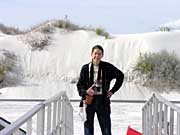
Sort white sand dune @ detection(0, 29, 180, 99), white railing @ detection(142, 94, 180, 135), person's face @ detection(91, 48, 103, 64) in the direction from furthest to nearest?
white sand dune @ detection(0, 29, 180, 99)
person's face @ detection(91, 48, 103, 64)
white railing @ detection(142, 94, 180, 135)

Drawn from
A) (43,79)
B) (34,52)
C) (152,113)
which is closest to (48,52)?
(34,52)

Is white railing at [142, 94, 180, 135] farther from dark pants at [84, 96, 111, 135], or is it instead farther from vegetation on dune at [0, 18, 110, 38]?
vegetation on dune at [0, 18, 110, 38]

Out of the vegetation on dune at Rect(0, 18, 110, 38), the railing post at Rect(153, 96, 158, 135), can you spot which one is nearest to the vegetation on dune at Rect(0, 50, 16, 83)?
the vegetation on dune at Rect(0, 18, 110, 38)

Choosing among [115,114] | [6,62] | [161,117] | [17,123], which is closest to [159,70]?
[6,62]

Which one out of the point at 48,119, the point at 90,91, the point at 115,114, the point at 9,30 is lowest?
the point at 115,114

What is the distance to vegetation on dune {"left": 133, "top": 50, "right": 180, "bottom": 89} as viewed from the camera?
27.6 metres

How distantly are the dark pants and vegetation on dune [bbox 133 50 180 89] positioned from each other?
62.9 feet

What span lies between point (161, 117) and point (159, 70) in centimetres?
2092

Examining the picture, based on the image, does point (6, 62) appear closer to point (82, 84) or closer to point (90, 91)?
point (82, 84)

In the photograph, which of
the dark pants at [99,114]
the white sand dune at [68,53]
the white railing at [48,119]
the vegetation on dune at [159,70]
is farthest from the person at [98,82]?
the vegetation on dune at [159,70]

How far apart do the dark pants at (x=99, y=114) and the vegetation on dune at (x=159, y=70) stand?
1918 centimetres

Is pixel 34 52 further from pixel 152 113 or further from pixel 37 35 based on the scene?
pixel 152 113

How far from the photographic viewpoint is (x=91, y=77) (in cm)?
807

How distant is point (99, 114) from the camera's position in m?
8.27
